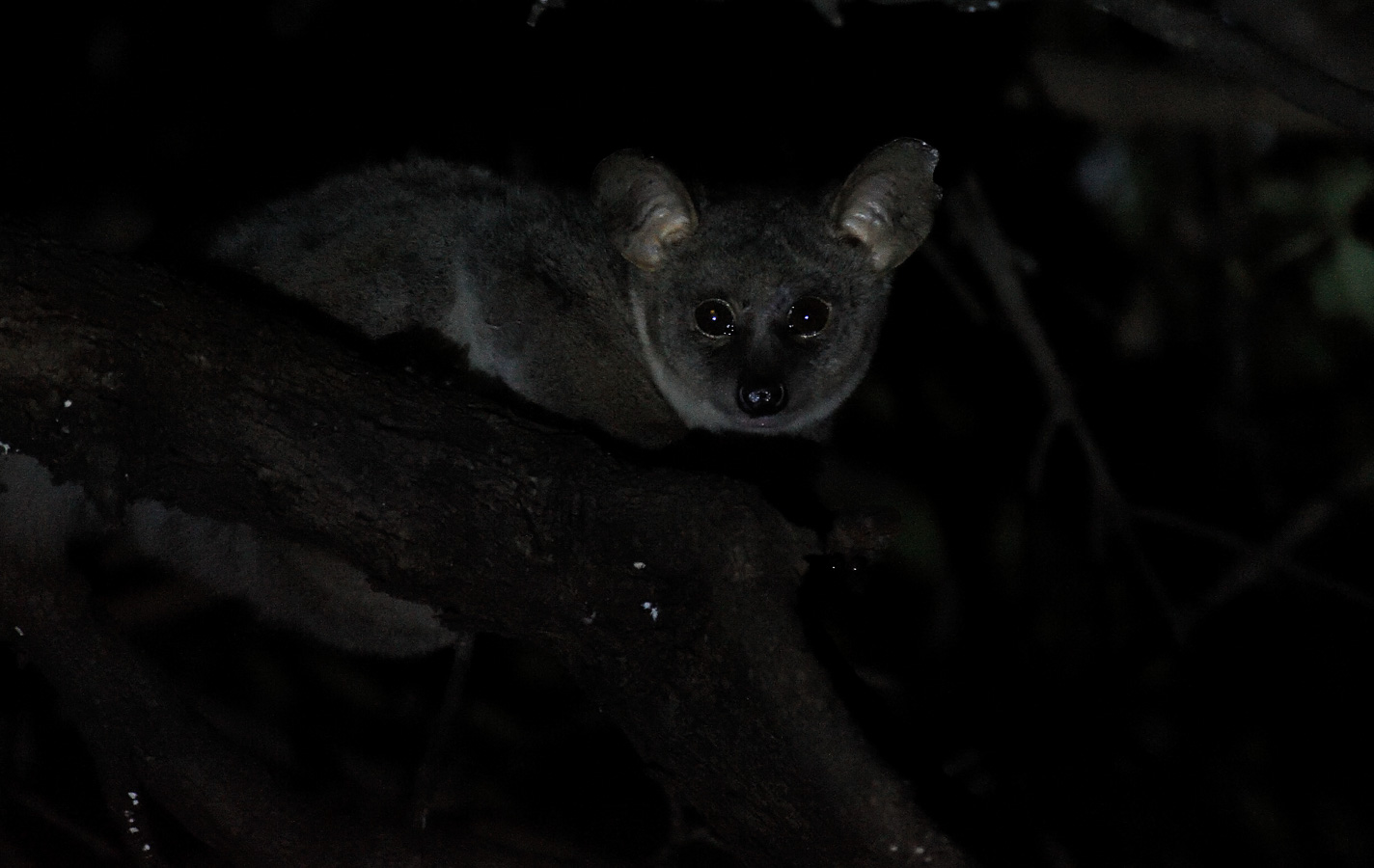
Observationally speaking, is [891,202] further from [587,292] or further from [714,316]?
[587,292]

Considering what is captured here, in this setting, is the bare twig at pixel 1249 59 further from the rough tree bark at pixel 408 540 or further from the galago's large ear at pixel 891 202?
the rough tree bark at pixel 408 540

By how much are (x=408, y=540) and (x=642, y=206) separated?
1.51m

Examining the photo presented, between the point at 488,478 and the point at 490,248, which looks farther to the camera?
the point at 490,248

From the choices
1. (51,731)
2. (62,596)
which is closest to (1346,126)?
(62,596)

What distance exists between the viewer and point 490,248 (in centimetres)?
359

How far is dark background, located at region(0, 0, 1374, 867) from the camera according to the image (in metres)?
4.71

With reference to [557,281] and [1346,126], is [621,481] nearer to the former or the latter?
[557,281]

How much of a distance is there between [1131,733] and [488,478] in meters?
3.05

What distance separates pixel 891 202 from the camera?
3.74 metres

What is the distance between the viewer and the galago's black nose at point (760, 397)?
3.56 m

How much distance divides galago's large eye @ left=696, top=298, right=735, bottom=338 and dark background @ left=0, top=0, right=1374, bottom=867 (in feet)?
2.54

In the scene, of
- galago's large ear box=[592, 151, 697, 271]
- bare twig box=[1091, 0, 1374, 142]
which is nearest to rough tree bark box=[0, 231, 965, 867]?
galago's large ear box=[592, 151, 697, 271]

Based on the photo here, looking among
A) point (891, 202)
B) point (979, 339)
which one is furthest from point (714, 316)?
point (979, 339)

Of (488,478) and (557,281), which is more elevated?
(488,478)
